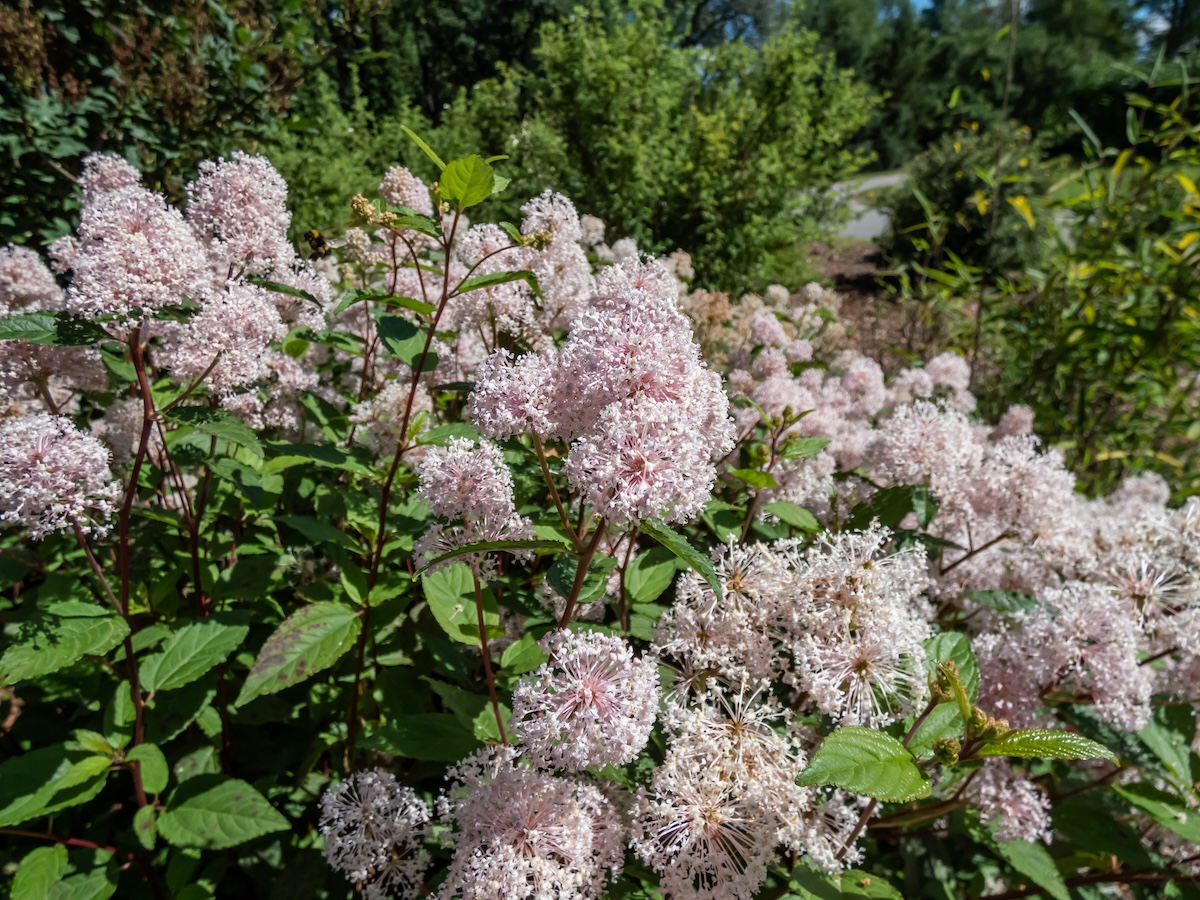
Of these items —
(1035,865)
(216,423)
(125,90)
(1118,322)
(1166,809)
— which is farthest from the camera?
(1118,322)

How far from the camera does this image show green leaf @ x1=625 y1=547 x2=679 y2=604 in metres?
2.04

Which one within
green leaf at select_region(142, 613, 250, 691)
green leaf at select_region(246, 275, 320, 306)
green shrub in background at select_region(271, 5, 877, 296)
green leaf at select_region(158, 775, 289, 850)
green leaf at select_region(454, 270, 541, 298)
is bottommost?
green leaf at select_region(158, 775, 289, 850)

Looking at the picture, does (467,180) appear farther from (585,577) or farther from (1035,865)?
(1035,865)

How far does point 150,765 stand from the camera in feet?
6.37

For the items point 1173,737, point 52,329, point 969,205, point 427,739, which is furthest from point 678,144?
point 427,739

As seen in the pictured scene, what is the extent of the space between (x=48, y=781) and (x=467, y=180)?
2.05m

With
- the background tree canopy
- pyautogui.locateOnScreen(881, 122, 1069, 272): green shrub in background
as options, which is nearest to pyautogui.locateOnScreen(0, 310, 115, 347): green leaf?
the background tree canopy

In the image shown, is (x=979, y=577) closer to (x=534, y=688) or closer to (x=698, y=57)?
(x=534, y=688)

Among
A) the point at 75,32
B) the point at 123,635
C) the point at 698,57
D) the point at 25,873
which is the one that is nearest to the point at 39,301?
the point at 123,635

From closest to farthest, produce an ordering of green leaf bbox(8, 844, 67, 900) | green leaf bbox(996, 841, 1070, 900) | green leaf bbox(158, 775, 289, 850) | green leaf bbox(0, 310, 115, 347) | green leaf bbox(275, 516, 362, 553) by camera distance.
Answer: green leaf bbox(0, 310, 115, 347) → green leaf bbox(8, 844, 67, 900) → green leaf bbox(158, 775, 289, 850) → green leaf bbox(996, 841, 1070, 900) → green leaf bbox(275, 516, 362, 553)

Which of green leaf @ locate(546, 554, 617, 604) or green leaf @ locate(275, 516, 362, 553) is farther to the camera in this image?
green leaf @ locate(275, 516, 362, 553)

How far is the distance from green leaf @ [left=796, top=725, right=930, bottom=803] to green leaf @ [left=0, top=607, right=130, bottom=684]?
1.79 metres

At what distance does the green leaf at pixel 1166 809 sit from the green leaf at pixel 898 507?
3.52ft

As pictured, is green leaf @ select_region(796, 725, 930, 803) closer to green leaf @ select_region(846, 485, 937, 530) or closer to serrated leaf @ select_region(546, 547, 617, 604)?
serrated leaf @ select_region(546, 547, 617, 604)
